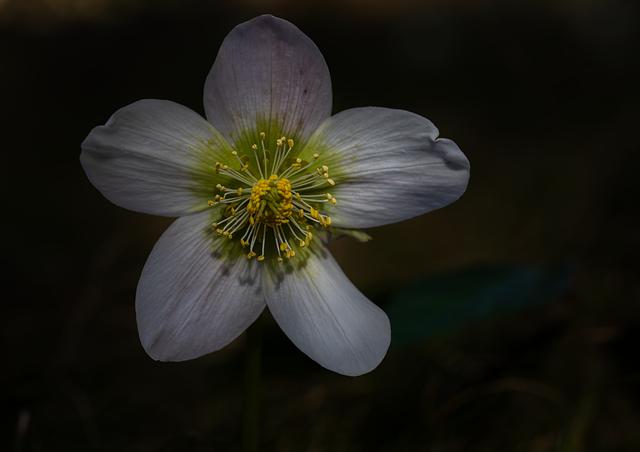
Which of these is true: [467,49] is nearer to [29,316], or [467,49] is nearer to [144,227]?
[144,227]

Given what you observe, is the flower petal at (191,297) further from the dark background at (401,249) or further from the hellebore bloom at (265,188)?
the dark background at (401,249)

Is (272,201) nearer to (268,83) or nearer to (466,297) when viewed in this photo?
(268,83)

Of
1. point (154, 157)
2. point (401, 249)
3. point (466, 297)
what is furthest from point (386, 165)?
point (401, 249)

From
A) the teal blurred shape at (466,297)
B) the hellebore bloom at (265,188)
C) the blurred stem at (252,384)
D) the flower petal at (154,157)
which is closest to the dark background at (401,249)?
the teal blurred shape at (466,297)

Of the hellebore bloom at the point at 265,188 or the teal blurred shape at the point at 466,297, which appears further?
the teal blurred shape at the point at 466,297

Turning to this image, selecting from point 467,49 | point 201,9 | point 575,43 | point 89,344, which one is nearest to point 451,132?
point 467,49

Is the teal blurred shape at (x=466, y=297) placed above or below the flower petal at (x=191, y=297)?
below
